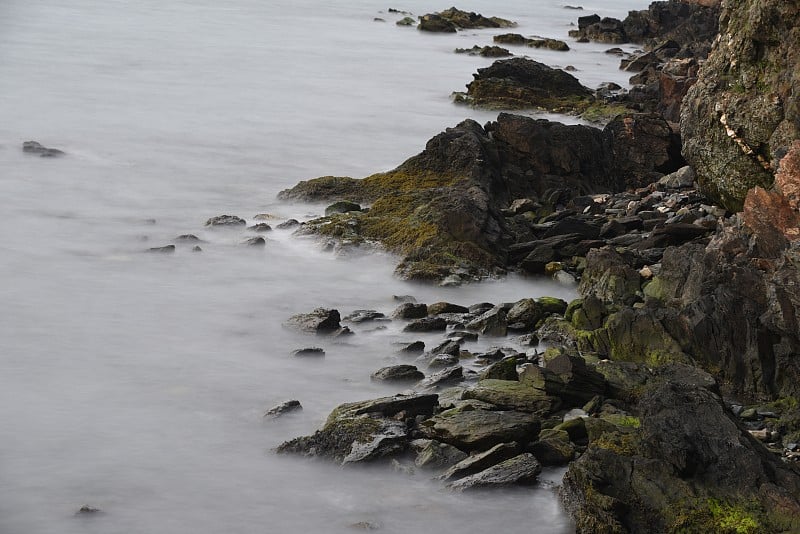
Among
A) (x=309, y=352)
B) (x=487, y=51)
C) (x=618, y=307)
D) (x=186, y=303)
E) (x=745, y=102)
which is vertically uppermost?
(x=745, y=102)

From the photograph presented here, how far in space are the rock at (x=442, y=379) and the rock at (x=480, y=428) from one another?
3.38 feet

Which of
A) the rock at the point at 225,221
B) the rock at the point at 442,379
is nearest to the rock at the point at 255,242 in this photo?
the rock at the point at 225,221

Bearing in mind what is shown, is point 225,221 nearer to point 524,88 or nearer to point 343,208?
point 343,208

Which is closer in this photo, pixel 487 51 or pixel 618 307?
pixel 618 307

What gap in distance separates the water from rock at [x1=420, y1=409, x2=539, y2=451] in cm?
59

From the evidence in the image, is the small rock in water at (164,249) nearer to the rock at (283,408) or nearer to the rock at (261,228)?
the rock at (261,228)

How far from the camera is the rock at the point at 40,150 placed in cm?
2081

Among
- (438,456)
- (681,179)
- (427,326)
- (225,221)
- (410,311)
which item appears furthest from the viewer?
(681,179)

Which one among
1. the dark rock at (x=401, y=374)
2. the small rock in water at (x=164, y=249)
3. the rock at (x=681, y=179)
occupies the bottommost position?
the small rock in water at (x=164, y=249)

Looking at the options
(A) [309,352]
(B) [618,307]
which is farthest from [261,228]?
(B) [618,307]

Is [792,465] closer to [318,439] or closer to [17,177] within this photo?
[318,439]

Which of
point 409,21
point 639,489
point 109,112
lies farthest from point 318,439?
point 409,21

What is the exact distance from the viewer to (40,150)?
2095 cm

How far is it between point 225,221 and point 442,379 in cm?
715
